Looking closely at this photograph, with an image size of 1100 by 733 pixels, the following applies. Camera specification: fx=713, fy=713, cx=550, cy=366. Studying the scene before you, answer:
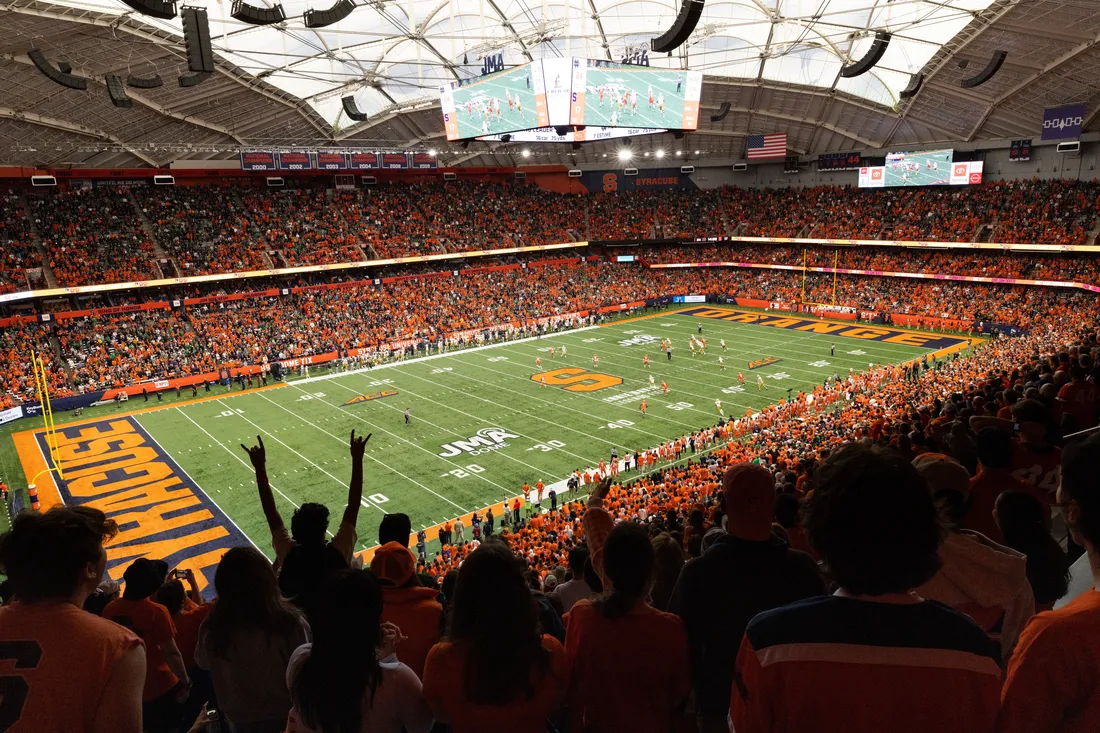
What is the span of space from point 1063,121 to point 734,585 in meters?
48.3

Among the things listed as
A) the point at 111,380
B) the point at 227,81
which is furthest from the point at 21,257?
the point at 227,81

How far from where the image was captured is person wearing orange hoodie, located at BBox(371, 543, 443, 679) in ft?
13.6

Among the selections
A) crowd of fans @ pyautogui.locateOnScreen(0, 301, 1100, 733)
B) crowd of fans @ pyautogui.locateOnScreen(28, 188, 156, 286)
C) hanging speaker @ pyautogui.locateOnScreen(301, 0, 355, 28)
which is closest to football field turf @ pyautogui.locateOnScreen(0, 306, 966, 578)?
crowd of fans @ pyautogui.locateOnScreen(28, 188, 156, 286)

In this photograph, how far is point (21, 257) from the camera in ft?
131

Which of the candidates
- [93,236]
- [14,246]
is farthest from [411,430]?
[14,246]

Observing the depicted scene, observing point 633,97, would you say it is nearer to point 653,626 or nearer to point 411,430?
point 411,430

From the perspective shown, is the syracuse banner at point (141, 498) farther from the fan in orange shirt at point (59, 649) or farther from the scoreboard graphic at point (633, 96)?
the scoreboard graphic at point (633, 96)

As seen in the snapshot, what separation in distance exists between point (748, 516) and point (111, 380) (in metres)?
40.3

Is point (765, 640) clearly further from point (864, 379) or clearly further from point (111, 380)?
point (111, 380)

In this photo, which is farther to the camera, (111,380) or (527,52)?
(527,52)

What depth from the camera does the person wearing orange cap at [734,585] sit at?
324 centimetres

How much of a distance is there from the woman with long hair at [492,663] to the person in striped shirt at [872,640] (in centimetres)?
106

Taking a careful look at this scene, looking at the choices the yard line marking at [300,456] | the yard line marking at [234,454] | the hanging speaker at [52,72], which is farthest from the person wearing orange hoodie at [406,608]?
the hanging speaker at [52,72]

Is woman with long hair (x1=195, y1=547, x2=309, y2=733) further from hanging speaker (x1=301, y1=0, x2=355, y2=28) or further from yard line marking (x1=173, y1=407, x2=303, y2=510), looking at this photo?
yard line marking (x1=173, y1=407, x2=303, y2=510)
